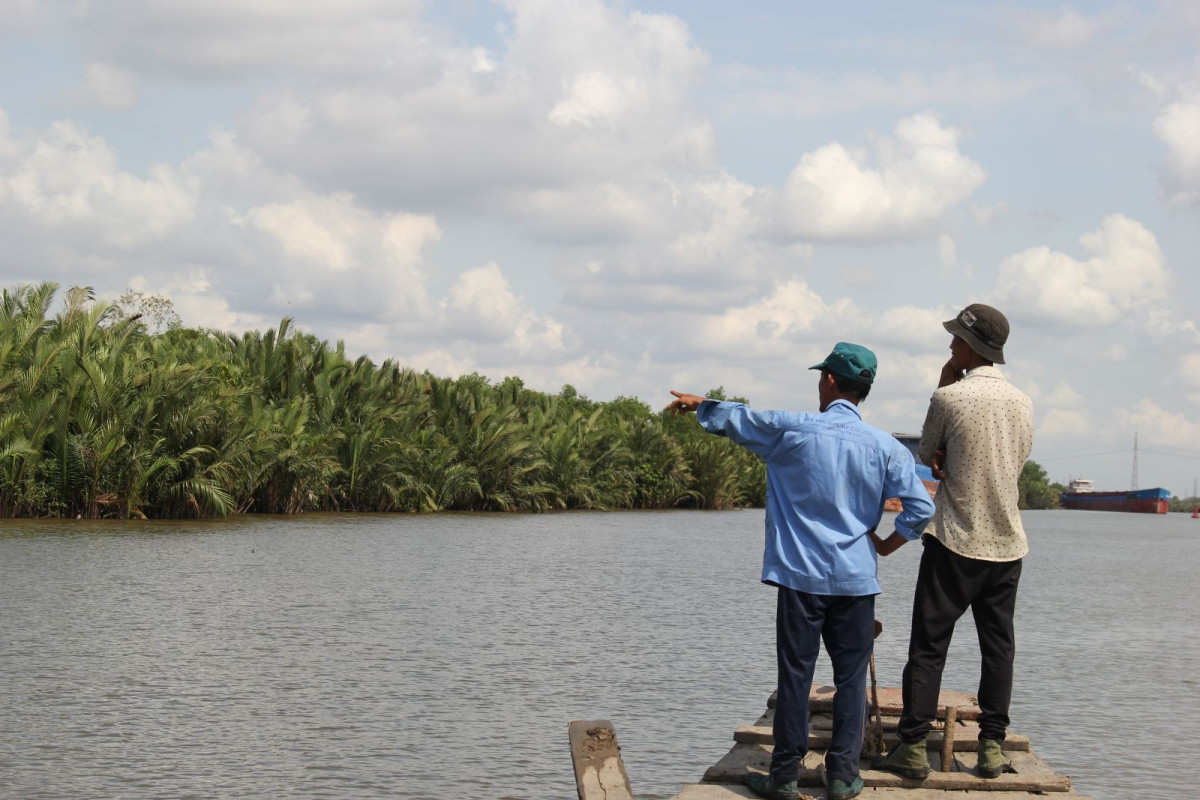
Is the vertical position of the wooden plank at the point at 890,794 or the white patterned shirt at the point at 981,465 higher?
the white patterned shirt at the point at 981,465

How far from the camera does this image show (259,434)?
29.4 metres

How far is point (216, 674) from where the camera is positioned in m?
10.4

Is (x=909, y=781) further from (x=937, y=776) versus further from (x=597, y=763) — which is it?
(x=597, y=763)

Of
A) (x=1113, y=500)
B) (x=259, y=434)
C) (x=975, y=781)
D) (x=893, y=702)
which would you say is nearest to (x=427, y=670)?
(x=893, y=702)

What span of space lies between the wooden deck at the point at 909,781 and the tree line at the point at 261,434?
21.1 m

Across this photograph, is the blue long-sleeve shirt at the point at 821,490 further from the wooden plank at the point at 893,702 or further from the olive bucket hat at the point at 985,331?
the wooden plank at the point at 893,702

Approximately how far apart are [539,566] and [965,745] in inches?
653

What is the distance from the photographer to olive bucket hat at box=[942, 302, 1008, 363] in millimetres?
5809

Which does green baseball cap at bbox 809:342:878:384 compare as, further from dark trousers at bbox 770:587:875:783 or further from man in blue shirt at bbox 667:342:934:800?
dark trousers at bbox 770:587:875:783

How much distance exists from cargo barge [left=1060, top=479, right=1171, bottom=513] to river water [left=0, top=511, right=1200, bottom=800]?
10936cm

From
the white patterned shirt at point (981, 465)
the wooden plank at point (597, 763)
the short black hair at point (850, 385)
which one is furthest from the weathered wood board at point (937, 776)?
the short black hair at point (850, 385)

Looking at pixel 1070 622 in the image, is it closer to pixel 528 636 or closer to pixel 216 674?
pixel 528 636

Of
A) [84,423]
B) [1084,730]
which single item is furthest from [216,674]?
[84,423]

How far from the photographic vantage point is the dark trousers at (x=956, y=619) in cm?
562
